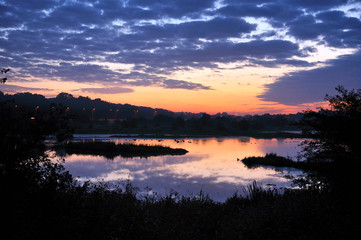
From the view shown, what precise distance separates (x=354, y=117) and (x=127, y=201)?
958 cm

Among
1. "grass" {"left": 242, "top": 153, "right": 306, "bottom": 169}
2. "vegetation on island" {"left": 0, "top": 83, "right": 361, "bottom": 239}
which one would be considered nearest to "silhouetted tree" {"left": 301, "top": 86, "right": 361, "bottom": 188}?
"vegetation on island" {"left": 0, "top": 83, "right": 361, "bottom": 239}

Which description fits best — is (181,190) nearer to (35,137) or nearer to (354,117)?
(354,117)

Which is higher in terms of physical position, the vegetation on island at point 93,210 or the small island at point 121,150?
the vegetation on island at point 93,210

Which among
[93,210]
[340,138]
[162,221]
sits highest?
[340,138]

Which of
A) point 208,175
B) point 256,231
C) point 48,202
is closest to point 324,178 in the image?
point 256,231

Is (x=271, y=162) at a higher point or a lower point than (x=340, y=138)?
lower

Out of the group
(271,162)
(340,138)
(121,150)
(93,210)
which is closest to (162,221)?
(93,210)

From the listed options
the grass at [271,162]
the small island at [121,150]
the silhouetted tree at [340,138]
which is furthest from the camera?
the small island at [121,150]

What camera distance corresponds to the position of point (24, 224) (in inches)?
262

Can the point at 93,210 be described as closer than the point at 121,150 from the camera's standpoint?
Yes

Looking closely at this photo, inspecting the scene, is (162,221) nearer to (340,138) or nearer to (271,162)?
(340,138)

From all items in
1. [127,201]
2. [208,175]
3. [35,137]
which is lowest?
[208,175]

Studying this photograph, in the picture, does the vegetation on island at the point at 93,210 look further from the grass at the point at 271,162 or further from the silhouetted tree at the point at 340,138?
the grass at the point at 271,162

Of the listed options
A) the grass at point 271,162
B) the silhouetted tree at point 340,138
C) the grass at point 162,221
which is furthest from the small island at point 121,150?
the grass at point 162,221
